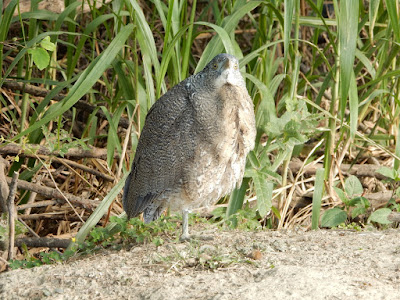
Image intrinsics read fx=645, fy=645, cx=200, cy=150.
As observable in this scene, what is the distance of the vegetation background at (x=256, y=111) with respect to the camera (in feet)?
13.5

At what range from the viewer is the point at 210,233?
4098mm

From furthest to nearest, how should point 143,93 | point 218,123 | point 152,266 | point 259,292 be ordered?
point 143,93 < point 218,123 < point 152,266 < point 259,292

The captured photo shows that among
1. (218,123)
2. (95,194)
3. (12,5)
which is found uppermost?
(12,5)

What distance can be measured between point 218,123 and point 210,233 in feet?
2.43

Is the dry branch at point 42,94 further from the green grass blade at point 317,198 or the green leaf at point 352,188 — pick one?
the green leaf at point 352,188

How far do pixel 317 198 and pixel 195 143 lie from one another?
1.17 meters

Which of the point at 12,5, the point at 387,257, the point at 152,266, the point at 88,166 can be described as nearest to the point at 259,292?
the point at 152,266

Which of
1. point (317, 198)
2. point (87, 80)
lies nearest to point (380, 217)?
point (317, 198)

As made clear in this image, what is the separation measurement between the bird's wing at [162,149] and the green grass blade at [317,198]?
3.72 feet

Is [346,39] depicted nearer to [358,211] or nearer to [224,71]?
[224,71]

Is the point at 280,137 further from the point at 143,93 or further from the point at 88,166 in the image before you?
the point at 88,166

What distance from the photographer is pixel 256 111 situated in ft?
15.8

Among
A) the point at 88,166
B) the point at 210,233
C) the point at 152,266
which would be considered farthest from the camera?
the point at 88,166

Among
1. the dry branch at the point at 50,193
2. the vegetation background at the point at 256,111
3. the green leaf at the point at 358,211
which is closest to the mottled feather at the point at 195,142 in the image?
the vegetation background at the point at 256,111
